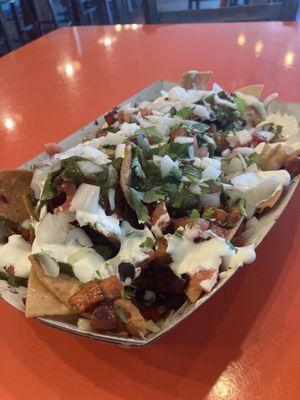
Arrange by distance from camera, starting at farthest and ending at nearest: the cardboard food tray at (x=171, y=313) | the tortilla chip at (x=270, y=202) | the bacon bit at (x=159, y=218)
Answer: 1. the tortilla chip at (x=270, y=202)
2. the bacon bit at (x=159, y=218)
3. the cardboard food tray at (x=171, y=313)

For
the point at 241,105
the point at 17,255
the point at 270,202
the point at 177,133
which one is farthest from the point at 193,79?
the point at 17,255

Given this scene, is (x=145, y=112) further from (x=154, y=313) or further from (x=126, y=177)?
(x=154, y=313)

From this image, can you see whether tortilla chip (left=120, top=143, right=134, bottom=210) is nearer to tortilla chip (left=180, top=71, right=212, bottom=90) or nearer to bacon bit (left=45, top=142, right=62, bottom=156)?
bacon bit (left=45, top=142, right=62, bottom=156)

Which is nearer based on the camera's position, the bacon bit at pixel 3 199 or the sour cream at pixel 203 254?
the sour cream at pixel 203 254

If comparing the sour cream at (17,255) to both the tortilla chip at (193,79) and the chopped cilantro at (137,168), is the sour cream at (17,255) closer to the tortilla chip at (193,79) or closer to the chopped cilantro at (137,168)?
the chopped cilantro at (137,168)

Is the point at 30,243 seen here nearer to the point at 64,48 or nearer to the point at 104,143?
the point at 104,143

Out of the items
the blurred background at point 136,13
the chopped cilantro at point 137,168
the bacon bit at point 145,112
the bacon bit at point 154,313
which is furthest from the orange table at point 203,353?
the blurred background at point 136,13
